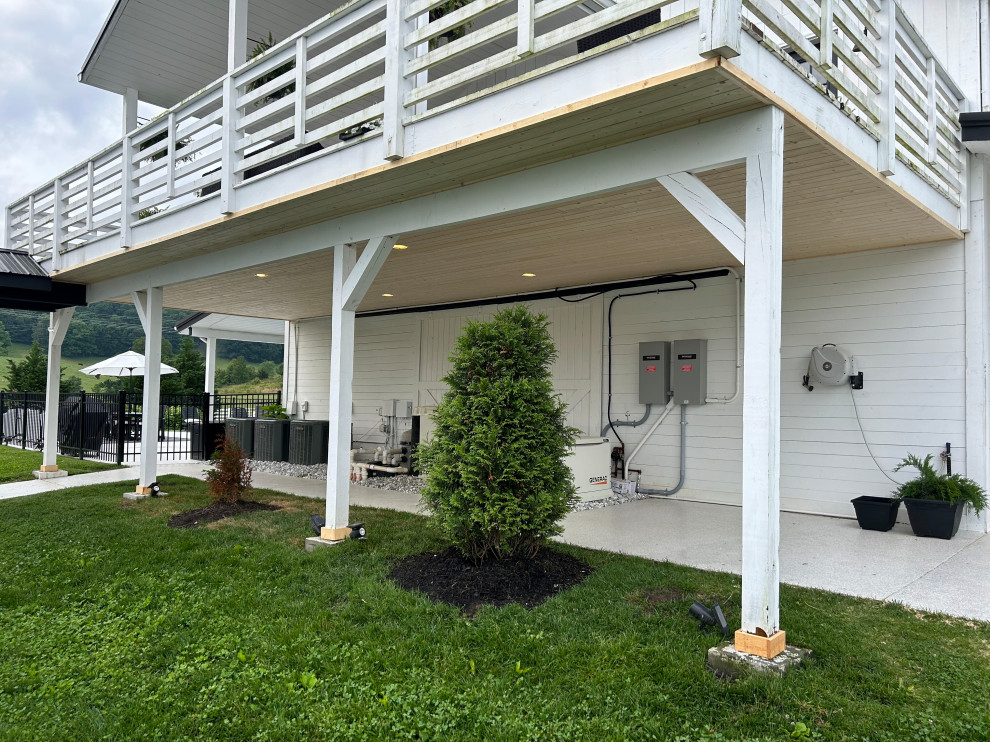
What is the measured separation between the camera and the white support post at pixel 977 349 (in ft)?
19.5

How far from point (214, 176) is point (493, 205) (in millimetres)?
3217

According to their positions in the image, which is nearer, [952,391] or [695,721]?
[695,721]

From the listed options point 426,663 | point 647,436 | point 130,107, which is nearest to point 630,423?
point 647,436

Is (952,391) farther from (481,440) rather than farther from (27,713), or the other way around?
(27,713)

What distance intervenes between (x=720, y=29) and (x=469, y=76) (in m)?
1.67

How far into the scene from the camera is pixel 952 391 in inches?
241

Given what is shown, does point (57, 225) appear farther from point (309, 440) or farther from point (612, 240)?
point (612, 240)

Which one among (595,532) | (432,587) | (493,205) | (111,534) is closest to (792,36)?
(493,205)

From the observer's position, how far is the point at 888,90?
4.53 metres

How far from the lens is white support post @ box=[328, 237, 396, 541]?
18.3 feet

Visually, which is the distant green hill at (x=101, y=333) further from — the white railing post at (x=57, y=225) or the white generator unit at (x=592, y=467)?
the white generator unit at (x=592, y=467)

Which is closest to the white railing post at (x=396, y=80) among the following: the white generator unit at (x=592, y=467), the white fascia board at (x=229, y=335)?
the white generator unit at (x=592, y=467)

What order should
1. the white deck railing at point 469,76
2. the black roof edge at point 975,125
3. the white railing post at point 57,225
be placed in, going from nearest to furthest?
1. the white deck railing at point 469,76
2. the black roof edge at point 975,125
3. the white railing post at point 57,225

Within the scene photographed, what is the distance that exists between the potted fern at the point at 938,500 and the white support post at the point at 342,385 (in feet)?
16.1
